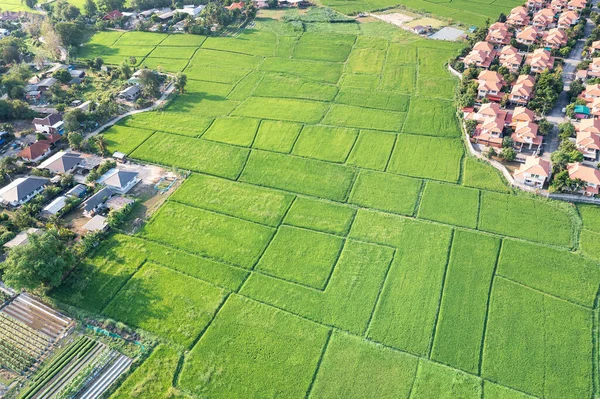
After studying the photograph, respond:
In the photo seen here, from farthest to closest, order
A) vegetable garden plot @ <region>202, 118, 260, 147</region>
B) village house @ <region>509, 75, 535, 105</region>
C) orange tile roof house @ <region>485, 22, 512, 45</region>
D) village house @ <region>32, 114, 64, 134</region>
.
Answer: orange tile roof house @ <region>485, 22, 512, 45</region> → village house @ <region>509, 75, 535, 105</region> → village house @ <region>32, 114, 64, 134</region> → vegetable garden plot @ <region>202, 118, 260, 147</region>

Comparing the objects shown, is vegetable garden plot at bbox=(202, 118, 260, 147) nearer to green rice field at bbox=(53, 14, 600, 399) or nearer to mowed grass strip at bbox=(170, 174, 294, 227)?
green rice field at bbox=(53, 14, 600, 399)

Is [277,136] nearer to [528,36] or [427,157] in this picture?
[427,157]

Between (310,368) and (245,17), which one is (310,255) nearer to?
(310,368)

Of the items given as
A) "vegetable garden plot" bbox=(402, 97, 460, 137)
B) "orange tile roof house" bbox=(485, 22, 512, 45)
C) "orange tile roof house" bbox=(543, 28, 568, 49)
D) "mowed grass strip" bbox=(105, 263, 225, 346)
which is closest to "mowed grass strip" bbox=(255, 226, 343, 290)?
"mowed grass strip" bbox=(105, 263, 225, 346)

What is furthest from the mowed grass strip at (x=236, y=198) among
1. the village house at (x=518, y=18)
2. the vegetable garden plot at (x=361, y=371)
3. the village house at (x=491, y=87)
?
the village house at (x=518, y=18)

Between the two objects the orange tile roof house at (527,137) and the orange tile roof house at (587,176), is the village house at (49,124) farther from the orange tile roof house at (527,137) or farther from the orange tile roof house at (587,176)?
the orange tile roof house at (587,176)

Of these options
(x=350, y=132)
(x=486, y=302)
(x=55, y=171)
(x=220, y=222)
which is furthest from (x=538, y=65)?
(x=55, y=171)

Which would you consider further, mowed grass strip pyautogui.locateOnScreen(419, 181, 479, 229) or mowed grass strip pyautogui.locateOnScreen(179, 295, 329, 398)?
mowed grass strip pyautogui.locateOnScreen(419, 181, 479, 229)
